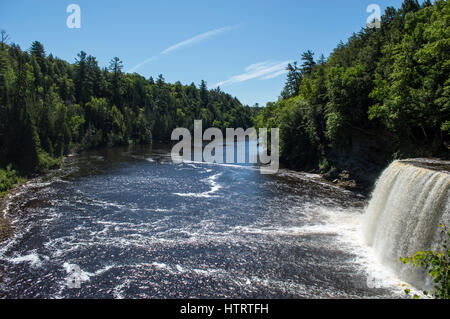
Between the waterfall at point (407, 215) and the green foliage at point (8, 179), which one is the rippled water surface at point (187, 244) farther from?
the green foliage at point (8, 179)

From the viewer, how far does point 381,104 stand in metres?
33.3

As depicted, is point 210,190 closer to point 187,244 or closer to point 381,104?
point 187,244

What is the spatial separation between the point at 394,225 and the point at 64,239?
19.5 metres

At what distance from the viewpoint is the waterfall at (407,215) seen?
44.1ft

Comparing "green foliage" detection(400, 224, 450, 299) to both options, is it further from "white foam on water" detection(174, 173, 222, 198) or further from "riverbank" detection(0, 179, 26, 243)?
"white foam on water" detection(174, 173, 222, 198)

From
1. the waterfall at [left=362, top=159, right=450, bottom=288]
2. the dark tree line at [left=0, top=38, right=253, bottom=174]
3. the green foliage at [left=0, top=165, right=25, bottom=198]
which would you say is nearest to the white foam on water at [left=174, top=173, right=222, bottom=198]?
the waterfall at [left=362, top=159, right=450, bottom=288]

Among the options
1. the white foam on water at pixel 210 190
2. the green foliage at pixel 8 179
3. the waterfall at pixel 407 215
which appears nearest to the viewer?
the waterfall at pixel 407 215

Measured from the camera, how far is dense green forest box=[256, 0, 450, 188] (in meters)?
24.2

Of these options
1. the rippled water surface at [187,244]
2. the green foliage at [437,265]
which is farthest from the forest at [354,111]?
the green foliage at [437,265]

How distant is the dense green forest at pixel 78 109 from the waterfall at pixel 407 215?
33.5 metres

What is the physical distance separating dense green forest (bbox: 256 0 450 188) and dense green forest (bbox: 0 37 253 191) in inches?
1438

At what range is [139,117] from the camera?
9319cm
